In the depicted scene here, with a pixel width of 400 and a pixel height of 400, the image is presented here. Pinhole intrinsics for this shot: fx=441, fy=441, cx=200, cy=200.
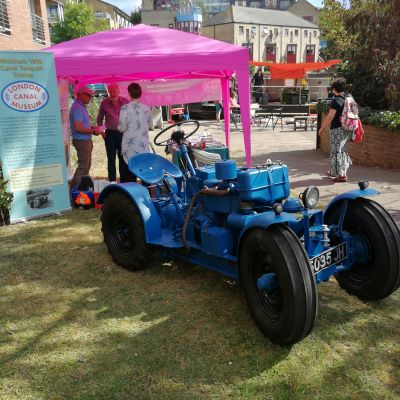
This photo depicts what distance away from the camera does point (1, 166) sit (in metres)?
5.55

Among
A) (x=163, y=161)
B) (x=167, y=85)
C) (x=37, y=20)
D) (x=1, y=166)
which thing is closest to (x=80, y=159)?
(x=1, y=166)

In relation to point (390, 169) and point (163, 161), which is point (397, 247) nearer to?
point (163, 161)

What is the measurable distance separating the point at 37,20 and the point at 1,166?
18114 mm

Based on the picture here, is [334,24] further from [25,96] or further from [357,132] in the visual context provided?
[25,96]

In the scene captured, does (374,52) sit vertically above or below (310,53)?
below

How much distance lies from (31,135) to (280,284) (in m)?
4.27

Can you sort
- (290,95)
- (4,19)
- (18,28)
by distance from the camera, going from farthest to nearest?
(290,95) < (18,28) < (4,19)

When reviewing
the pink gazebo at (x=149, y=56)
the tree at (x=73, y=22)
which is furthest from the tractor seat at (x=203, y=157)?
the tree at (x=73, y=22)

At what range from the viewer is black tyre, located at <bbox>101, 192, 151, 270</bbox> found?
403 cm

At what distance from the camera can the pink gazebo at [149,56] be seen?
19.9 feet

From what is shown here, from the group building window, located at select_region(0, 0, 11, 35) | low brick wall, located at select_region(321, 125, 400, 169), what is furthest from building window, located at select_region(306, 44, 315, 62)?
low brick wall, located at select_region(321, 125, 400, 169)

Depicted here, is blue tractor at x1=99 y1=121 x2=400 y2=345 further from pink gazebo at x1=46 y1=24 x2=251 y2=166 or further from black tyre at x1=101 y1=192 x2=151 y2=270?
pink gazebo at x1=46 y1=24 x2=251 y2=166

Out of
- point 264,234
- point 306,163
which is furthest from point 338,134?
point 264,234

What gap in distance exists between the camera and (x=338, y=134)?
750 centimetres
